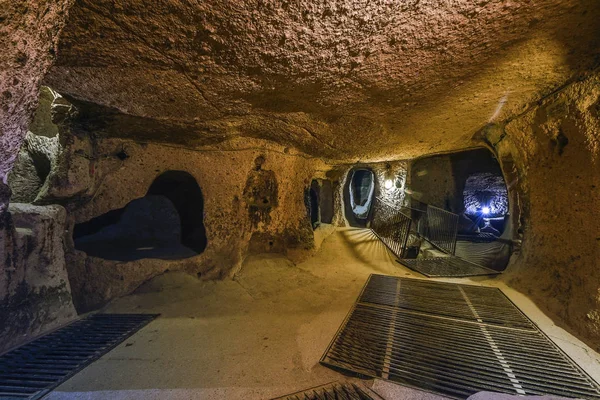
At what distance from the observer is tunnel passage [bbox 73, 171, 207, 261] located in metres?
5.13

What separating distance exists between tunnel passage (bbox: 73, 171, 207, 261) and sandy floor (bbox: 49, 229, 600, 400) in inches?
75.0

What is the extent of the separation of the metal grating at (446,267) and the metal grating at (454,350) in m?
1.21

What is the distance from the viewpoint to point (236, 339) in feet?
7.09

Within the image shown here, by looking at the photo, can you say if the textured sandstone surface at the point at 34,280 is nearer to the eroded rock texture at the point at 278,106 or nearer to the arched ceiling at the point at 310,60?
the eroded rock texture at the point at 278,106

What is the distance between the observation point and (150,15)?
1401mm

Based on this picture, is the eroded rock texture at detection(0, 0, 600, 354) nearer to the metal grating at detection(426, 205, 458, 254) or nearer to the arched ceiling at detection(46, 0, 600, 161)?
the arched ceiling at detection(46, 0, 600, 161)

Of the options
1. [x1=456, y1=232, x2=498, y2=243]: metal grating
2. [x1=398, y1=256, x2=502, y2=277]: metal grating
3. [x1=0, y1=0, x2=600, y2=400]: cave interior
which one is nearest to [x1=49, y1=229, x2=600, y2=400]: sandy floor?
[x1=0, y1=0, x2=600, y2=400]: cave interior

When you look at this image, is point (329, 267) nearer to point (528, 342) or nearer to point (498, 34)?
point (528, 342)

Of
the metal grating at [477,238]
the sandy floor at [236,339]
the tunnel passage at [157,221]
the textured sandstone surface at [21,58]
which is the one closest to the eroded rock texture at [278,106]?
the textured sandstone surface at [21,58]

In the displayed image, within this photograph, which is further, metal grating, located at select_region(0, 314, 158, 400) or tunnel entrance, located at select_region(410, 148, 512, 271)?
tunnel entrance, located at select_region(410, 148, 512, 271)

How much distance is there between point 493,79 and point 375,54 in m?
1.35

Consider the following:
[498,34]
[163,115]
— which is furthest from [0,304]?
[498,34]

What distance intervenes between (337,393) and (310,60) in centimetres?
234

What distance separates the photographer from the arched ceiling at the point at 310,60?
4.71 feet
